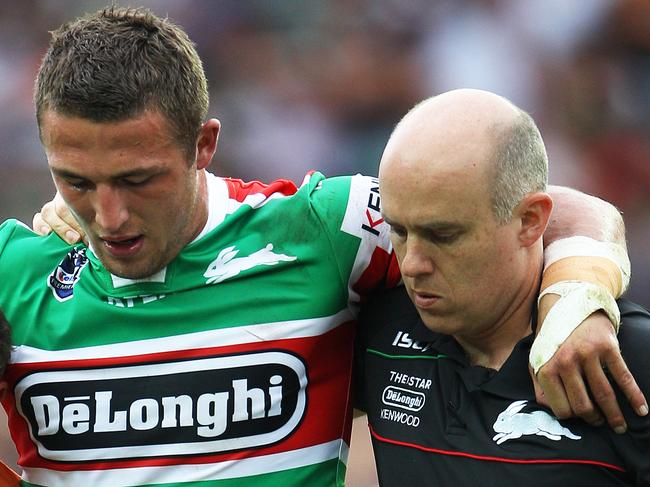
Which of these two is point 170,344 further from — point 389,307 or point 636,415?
point 636,415

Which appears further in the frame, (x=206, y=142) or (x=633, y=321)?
(x=206, y=142)

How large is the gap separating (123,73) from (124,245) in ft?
1.38

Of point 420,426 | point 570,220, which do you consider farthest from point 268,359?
point 570,220

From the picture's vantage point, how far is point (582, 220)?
2.74 metres

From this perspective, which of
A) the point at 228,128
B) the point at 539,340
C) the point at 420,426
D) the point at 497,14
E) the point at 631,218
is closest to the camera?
Answer: the point at 539,340

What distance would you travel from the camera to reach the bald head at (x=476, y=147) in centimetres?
242

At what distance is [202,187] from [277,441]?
0.71 metres

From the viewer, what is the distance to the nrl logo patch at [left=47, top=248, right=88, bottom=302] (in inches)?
112

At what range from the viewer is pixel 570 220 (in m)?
2.74

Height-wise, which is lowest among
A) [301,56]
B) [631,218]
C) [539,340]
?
[631,218]

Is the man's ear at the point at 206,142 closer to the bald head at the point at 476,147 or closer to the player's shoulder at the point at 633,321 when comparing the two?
the bald head at the point at 476,147

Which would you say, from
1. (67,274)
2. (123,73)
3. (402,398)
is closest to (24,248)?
(67,274)

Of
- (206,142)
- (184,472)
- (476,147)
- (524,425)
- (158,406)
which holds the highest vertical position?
(476,147)

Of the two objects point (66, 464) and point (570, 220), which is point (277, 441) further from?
point (570, 220)
